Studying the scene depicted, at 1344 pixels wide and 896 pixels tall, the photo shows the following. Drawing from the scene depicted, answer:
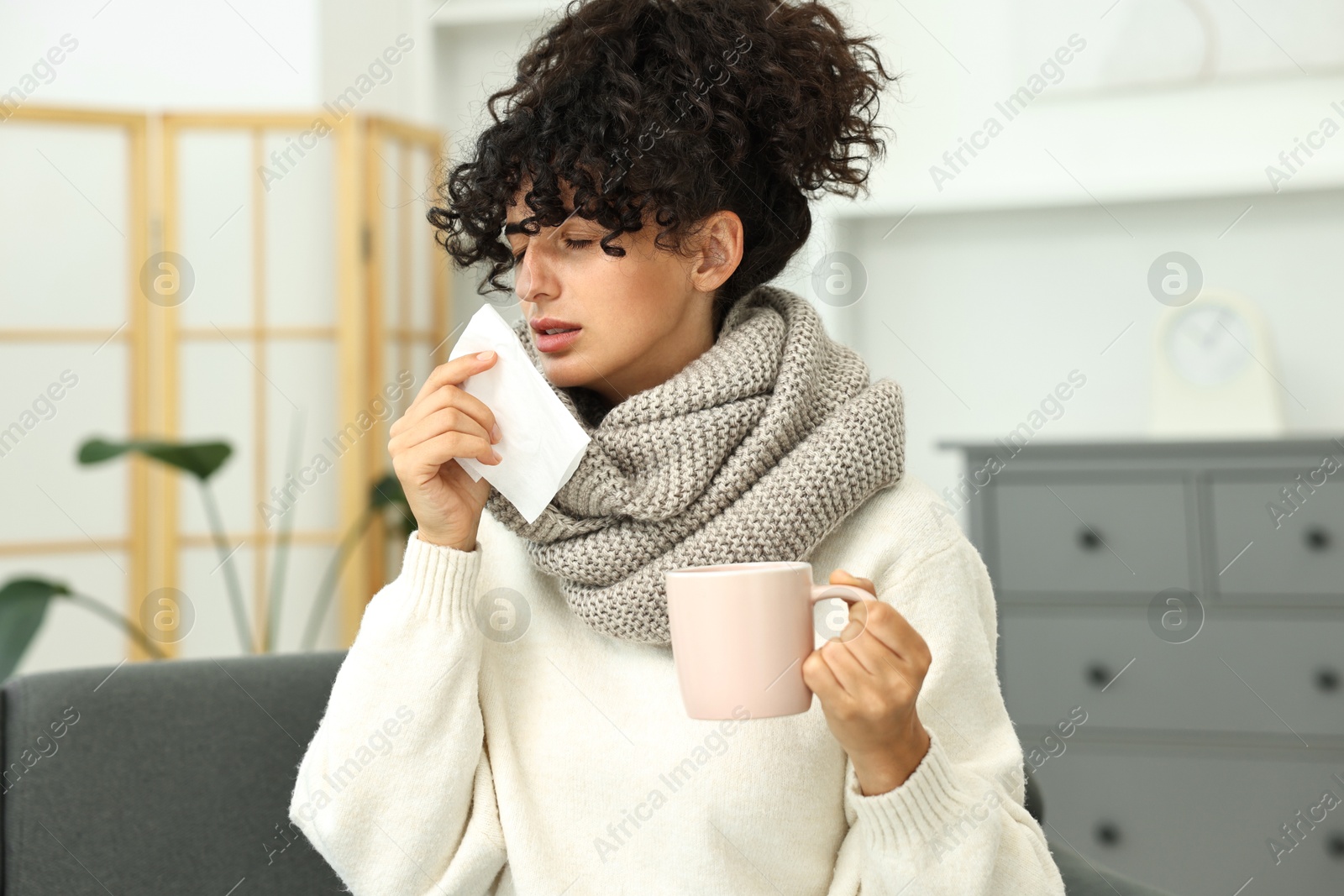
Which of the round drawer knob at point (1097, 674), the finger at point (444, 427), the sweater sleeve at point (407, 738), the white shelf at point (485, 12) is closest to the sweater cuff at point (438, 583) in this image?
the sweater sleeve at point (407, 738)

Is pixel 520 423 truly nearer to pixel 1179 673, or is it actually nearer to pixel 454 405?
pixel 454 405

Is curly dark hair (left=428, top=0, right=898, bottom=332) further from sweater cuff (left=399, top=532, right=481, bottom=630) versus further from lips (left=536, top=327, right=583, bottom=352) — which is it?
sweater cuff (left=399, top=532, right=481, bottom=630)

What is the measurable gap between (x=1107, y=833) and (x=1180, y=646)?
0.41 m

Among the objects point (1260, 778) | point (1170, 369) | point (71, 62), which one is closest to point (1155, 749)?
point (1260, 778)

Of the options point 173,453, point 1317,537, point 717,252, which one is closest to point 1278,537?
point 1317,537

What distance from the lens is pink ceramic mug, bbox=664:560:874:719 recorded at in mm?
775

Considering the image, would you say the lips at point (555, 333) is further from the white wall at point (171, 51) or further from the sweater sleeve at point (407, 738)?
the white wall at point (171, 51)

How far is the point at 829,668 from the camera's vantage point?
79 cm

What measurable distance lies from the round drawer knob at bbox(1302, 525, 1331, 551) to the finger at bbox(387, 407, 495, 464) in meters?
1.92

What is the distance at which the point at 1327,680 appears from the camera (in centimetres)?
226

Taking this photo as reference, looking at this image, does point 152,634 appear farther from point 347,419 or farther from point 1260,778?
point 1260,778

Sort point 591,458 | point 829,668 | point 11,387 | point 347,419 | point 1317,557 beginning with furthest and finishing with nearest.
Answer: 1. point 347,419
2. point 11,387
3. point 1317,557
4. point 591,458
5. point 829,668

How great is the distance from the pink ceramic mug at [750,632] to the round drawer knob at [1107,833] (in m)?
1.86

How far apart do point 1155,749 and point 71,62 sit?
3.06 m
